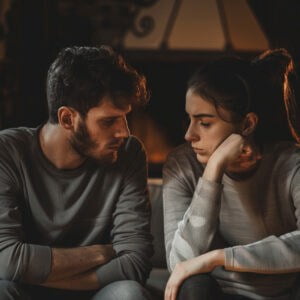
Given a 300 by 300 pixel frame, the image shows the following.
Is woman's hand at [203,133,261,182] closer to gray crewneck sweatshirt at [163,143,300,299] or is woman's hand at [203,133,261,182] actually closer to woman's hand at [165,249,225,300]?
gray crewneck sweatshirt at [163,143,300,299]

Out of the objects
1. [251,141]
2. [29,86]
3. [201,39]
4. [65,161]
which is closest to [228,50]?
[201,39]

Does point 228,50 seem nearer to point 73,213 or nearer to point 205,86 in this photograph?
point 205,86

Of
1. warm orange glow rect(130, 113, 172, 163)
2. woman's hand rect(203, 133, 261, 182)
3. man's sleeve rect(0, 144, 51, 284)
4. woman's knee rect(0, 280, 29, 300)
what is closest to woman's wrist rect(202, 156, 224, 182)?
woman's hand rect(203, 133, 261, 182)

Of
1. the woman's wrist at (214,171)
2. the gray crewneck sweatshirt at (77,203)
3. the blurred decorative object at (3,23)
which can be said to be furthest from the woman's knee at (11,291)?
the blurred decorative object at (3,23)

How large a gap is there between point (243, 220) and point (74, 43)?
2.29 meters

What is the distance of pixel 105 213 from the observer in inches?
80.1

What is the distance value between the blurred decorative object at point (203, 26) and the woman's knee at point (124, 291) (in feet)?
5.68

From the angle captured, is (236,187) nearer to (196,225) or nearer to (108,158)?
(196,225)

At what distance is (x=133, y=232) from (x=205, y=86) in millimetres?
534

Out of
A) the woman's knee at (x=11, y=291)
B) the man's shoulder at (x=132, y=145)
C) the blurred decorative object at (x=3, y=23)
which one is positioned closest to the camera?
the woman's knee at (x=11, y=291)

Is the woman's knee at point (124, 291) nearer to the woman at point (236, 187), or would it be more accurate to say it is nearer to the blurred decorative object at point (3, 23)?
the woman at point (236, 187)

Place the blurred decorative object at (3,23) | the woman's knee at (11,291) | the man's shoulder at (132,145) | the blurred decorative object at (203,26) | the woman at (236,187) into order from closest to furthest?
the woman's knee at (11,291)
the woman at (236,187)
the man's shoulder at (132,145)
the blurred decorative object at (203,26)
the blurred decorative object at (3,23)

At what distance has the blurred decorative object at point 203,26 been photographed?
315cm

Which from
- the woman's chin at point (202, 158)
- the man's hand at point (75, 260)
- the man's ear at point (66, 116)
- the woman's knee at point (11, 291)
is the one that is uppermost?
the man's ear at point (66, 116)
